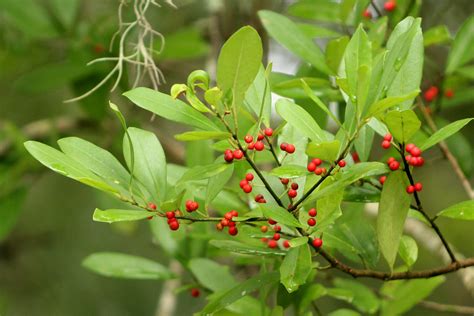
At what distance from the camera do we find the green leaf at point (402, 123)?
917 millimetres

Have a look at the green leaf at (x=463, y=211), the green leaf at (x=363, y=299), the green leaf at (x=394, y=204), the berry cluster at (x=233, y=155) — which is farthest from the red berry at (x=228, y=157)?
the green leaf at (x=363, y=299)

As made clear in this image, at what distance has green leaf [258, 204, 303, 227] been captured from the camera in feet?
3.05

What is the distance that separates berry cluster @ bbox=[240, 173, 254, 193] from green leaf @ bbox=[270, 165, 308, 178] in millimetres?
71

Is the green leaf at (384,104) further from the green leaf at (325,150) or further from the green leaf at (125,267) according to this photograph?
the green leaf at (125,267)

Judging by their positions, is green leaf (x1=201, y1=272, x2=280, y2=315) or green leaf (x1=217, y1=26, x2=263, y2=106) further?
green leaf (x1=201, y1=272, x2=280, y2=315)

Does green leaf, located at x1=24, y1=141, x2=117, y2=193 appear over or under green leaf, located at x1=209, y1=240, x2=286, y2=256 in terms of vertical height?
over

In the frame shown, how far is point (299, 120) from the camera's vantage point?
3.15ft

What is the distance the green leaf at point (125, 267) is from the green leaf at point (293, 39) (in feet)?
1.47

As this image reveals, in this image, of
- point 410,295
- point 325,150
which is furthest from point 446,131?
point 410,295

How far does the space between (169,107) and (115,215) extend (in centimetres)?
14

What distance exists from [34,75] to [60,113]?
0.88m

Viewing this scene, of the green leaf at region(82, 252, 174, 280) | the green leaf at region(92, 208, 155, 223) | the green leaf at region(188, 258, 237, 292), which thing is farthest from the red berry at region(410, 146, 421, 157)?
the green leaf at region(82, 252, 174, 280)

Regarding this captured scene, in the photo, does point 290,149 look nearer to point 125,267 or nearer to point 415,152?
point 415,152

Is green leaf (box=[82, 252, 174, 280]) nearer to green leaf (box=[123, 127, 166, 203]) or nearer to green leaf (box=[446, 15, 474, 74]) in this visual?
green leaf (box=[123, 127, 166, 203])
